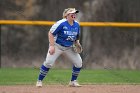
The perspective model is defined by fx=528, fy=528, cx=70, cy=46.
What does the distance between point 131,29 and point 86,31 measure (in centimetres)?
140

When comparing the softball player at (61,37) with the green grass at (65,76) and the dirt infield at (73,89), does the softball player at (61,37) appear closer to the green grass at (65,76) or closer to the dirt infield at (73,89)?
the dirt infield at (73,89)

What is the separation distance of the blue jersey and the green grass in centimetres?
134

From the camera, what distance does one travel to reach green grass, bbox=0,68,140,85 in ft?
40.4

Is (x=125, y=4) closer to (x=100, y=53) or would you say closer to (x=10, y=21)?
(x=100, y=53)

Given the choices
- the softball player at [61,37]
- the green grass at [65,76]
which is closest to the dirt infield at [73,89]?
the softball player at [61,37]

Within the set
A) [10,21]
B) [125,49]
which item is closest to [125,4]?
[125,49]

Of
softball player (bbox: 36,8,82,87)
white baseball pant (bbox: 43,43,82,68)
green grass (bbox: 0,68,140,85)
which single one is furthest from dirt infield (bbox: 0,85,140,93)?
green grass (bbox: 0,68,140,85)

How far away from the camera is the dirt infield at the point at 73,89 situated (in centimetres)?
1020

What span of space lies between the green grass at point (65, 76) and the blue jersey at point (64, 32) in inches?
52.7

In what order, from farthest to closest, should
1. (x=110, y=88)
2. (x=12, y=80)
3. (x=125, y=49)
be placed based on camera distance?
(x=125, y=49) < (x=12, y=80) < (x=110, y=88)

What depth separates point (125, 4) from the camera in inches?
649

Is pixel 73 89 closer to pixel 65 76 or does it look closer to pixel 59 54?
pixel 59 54

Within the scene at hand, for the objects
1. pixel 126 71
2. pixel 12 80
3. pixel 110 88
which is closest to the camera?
pixel 110 88

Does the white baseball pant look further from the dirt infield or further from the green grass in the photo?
→ the green grass
